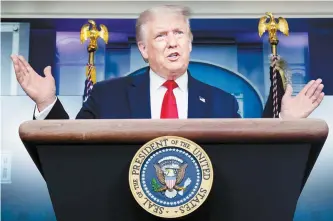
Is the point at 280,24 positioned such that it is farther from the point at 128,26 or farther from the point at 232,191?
the point at 128,26

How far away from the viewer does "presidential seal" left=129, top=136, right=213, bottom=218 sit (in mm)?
1119

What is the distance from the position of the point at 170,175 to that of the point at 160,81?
618mm

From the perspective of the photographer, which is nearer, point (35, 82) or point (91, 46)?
point (35, 82)

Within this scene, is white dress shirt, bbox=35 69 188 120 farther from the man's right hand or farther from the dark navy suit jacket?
the man's right hand

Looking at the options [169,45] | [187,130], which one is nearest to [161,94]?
[169,45]

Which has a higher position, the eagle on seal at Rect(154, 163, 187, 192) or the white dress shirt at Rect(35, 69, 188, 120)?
the white dress shirt at Rect(35, 69, 188, 120)

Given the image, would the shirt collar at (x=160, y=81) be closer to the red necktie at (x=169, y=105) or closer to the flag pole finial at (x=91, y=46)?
the red necktie at (x=169, y=105)

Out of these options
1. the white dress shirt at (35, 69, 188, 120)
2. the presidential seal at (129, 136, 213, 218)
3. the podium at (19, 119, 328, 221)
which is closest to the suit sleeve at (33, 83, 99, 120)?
the white dress shirt at (35, 69, 188, 120)

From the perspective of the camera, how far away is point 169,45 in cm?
168

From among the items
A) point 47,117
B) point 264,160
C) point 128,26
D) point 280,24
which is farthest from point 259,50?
point 264,160

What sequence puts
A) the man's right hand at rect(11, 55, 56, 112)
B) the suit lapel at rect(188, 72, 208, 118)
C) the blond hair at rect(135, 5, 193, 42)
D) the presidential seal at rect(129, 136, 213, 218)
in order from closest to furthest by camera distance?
the presidential seal at rect(129, 136, 213, 218)
the man's right hand at rect(11, 55, 56, 112)
the suit lapel at rect(188, 72, 208, 118)
the blond hair at rect(135, 5, 193, 42)

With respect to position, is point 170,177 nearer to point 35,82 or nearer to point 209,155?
point 209,155

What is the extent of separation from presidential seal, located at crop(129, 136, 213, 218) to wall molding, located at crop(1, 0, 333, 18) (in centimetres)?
147

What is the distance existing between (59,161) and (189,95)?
0.54 meters
